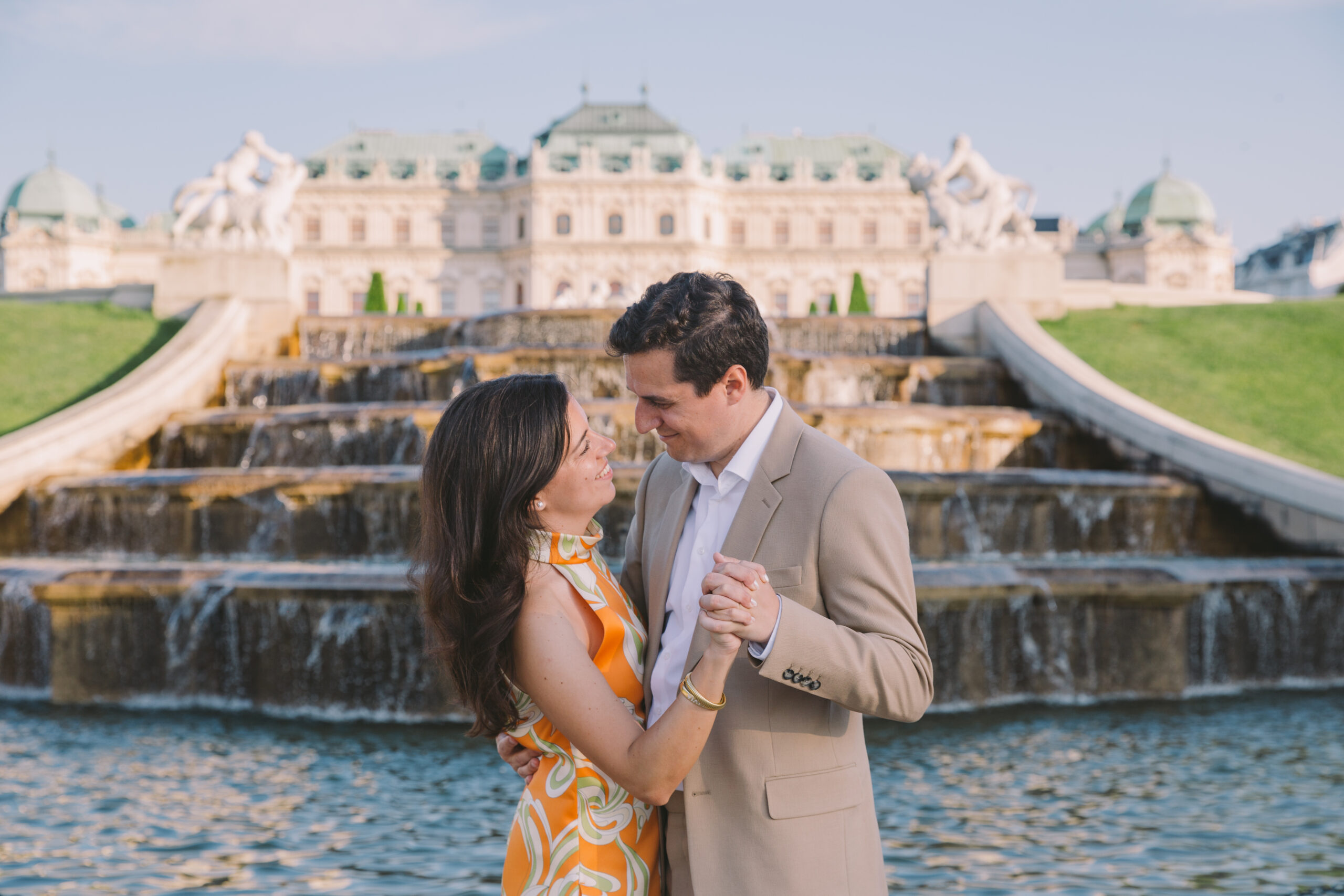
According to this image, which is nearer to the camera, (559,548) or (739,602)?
(739,602)

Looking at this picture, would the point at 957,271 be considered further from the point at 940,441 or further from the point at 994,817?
the point at 994,817

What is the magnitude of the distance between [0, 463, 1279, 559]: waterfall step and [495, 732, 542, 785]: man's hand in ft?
21.3

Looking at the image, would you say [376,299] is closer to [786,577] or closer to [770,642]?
[786,577]

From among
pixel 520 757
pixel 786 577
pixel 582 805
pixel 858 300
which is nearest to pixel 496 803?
pixel 520 757

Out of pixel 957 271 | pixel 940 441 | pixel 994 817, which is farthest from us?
pixel 957 271

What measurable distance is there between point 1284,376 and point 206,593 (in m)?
12.3

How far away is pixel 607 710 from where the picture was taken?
7.18 feet

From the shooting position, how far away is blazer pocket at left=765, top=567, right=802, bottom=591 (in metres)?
2.27

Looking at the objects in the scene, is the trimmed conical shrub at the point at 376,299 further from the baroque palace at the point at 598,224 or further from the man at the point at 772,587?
the baroque palace at the point at 598,224

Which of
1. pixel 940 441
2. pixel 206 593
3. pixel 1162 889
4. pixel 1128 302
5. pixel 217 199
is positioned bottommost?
pixel 1162 889

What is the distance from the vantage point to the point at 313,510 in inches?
380

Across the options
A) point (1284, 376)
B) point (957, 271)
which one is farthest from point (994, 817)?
point (957, 271)

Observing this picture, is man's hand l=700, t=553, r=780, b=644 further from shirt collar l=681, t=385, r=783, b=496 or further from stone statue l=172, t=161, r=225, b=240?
stone statue l=172, t=161, r=225, b=240

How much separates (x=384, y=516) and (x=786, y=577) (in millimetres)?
7648
